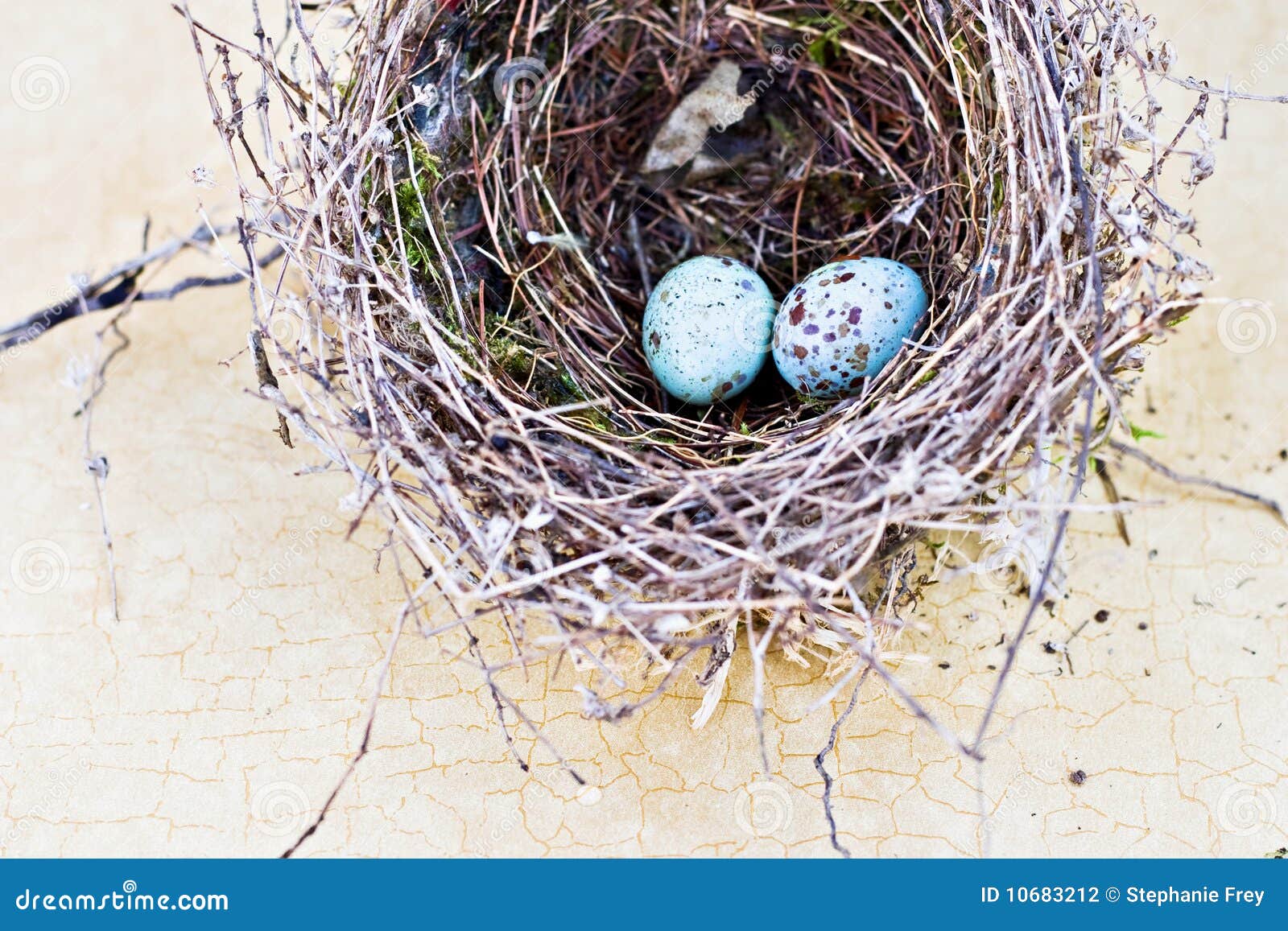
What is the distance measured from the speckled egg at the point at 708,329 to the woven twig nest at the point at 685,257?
0.06 m

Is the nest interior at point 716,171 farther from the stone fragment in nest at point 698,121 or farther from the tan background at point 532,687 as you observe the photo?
the tan background at point 532,687

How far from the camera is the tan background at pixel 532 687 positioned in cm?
126

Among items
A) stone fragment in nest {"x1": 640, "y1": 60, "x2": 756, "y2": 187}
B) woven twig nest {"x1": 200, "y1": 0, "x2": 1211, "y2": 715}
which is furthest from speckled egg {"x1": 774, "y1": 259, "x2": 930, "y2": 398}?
stone fragment in nest {"x1": 640, "y1": 60, "x2": 756, "y2": 187}

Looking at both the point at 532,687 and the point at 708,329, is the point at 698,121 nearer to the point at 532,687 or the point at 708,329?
the point at 708,329

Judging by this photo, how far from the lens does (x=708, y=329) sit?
50.7 inches

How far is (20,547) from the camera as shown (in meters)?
1.42

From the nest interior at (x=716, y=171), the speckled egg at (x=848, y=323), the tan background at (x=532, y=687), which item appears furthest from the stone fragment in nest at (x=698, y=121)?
the tan background at (x=532, y=687)

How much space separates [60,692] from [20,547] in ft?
0.78

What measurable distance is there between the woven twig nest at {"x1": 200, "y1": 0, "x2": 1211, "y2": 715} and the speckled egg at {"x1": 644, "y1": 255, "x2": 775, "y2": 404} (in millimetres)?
63

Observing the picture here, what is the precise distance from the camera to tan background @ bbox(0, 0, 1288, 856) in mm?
1258

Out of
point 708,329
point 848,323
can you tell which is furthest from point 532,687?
point 848,323

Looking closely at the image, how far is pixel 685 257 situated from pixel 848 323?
373mm
